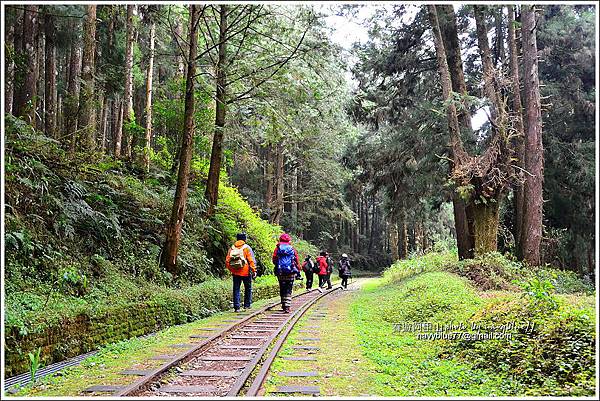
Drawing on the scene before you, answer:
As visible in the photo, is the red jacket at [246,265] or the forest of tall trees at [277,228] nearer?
the forest of tall trees at [277,228]

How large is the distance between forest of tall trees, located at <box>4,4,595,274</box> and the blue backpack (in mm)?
2470

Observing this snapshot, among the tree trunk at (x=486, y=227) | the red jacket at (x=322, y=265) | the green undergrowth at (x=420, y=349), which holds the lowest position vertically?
the green undergrowth at (x=420, y=349)

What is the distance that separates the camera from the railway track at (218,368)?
515cm

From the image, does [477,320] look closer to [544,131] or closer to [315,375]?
[315,375]

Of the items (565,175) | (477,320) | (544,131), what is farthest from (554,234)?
(477,320)

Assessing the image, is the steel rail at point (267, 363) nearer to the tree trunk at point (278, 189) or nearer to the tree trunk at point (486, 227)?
the tree trunk at point (486, 227)

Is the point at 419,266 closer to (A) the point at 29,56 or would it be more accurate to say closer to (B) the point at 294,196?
(B) the point at 294,196

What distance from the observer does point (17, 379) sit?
5410mm

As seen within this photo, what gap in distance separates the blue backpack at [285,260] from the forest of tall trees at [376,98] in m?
2.47

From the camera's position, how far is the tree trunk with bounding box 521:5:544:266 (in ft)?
49.2

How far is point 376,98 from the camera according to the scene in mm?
21875

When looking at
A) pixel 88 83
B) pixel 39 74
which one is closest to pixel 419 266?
pixel 88 83

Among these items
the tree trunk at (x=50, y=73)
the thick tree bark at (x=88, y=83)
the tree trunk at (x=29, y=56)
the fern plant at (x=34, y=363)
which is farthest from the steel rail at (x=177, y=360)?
the tree trunk at (x=50, y=73)

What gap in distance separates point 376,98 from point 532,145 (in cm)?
815
